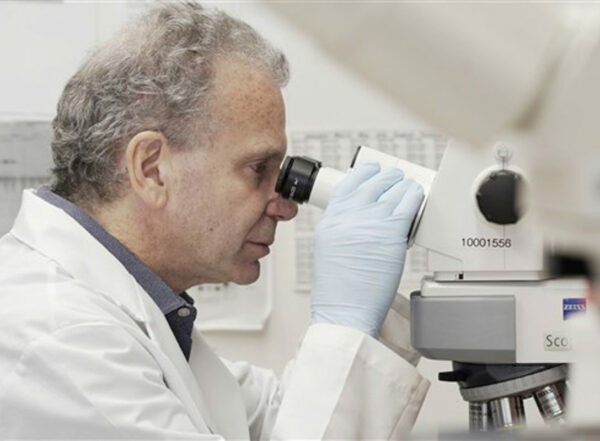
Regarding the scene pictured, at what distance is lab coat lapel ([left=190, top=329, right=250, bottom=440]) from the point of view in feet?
4.25

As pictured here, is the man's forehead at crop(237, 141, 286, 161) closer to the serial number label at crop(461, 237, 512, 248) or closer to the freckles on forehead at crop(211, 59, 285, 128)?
the freckles on forehead at crop(211, 59, 285, 128)

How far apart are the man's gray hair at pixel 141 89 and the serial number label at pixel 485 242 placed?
0.44m

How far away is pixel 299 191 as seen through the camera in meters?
1.17

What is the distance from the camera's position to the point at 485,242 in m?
1.00

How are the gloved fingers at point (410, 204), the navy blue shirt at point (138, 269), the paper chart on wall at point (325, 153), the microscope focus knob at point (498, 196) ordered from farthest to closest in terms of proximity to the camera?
1. the paper chart on wall at point (325, 153)
2. the navy blue shirt at point (138, 269)
3. the gloved fingers at point (410, 204)
4. the microscope focus knob at point (498, 196)

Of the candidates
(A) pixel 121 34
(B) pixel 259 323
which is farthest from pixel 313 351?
(B) pixel 259 323

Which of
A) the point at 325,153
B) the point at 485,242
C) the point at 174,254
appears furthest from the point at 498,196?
the point at 325,153

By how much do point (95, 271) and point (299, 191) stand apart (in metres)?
0.30

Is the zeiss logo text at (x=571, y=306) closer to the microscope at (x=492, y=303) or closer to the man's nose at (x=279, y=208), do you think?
the microscope at (x=492, y=303)

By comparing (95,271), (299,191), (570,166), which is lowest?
(95,271)

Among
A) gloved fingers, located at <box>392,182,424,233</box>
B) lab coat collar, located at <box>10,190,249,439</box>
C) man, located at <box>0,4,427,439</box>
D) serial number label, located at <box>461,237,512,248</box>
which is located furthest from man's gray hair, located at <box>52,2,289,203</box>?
serial number label, located at <box>461,237,512,248</box>

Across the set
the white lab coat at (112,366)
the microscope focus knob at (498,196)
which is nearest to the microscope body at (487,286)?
the microscope focus knob at (498,196)

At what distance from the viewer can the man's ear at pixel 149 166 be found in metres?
1.22

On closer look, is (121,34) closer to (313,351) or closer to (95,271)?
(95,271)
